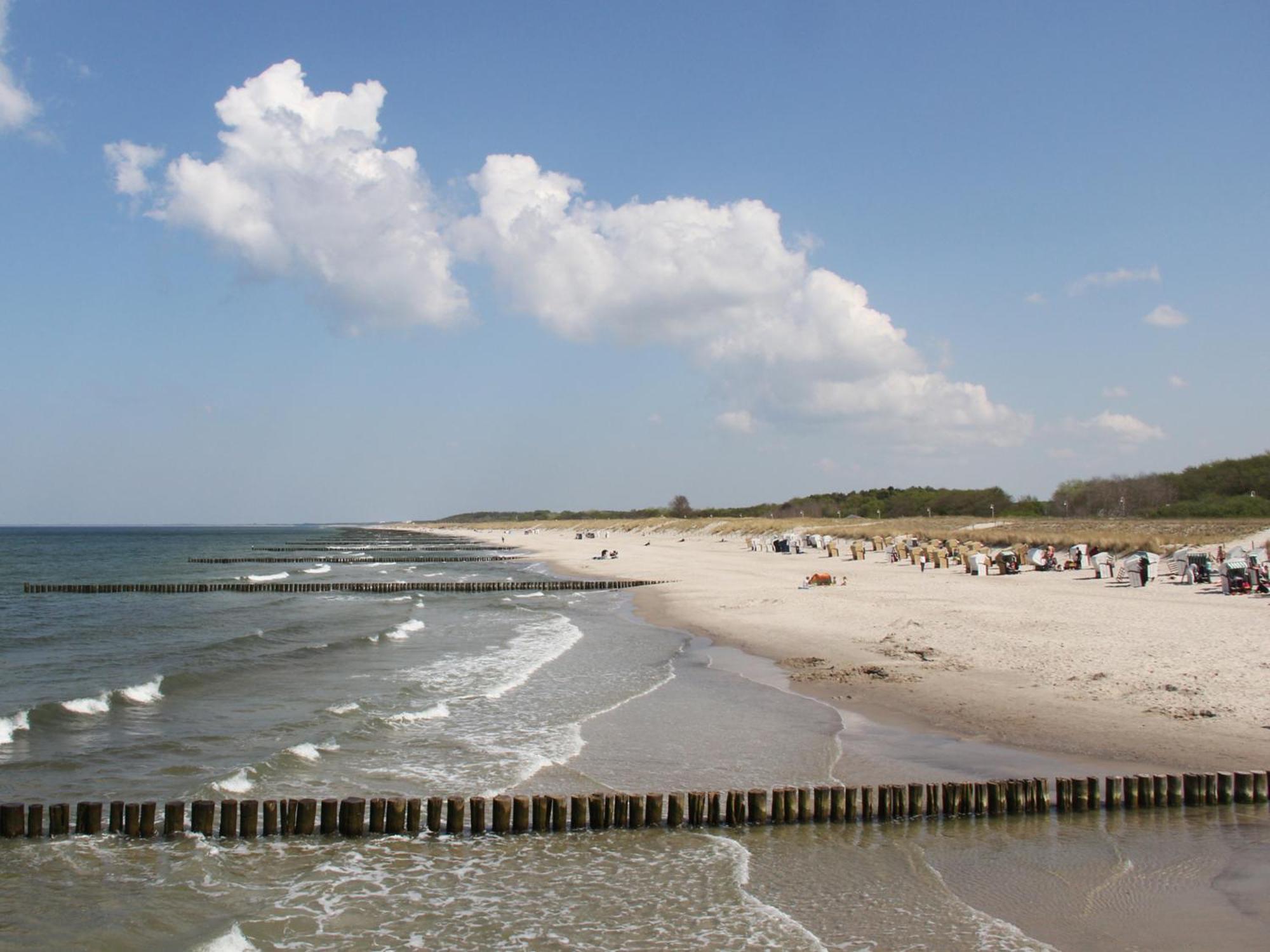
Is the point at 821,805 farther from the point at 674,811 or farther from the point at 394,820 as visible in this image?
the point at 394,820

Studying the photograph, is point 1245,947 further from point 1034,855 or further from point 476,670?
point 476,670

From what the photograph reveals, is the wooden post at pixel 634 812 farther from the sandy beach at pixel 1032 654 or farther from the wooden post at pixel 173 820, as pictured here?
the sandy beach at pixel 1032 654

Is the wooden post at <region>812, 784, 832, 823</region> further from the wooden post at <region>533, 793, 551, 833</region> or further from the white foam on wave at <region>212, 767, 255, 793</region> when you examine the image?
the white foam on wave at <region>212, 767, 255, 793</region>

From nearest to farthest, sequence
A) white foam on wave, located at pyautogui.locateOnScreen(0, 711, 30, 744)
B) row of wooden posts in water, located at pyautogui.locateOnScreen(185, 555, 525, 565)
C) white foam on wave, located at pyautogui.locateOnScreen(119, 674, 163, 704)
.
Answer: white foam on wave, located at pyautogui.locateOnScreen(0, 711, 30, 744)
white foam on wave, located at pyautogui.locateOnScreen(119, 674, 163, 704)
row of wooden posts in water, located at pyautogui.locateOnScreen(185, 555, 525, 565)

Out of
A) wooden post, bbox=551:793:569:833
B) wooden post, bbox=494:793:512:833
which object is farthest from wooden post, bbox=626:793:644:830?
wooden post, bbox=494:793:512:833

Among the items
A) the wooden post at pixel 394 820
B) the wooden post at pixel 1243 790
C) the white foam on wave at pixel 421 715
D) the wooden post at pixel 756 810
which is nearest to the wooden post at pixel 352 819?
the wooden post at pixel 394 820

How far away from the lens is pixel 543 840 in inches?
432

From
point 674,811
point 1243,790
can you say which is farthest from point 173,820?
point 1243,790

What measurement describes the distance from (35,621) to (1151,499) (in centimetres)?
8593

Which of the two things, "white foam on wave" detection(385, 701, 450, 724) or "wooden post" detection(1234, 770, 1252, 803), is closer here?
"wooden post" detection(1234, 770, 1252, 803)

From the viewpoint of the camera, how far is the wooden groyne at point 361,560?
265 ft

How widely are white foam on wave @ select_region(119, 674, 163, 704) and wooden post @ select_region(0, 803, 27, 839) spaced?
8.99m

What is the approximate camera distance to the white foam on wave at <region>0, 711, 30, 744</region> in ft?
53.4

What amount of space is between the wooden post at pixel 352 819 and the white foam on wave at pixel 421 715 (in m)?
6.14
